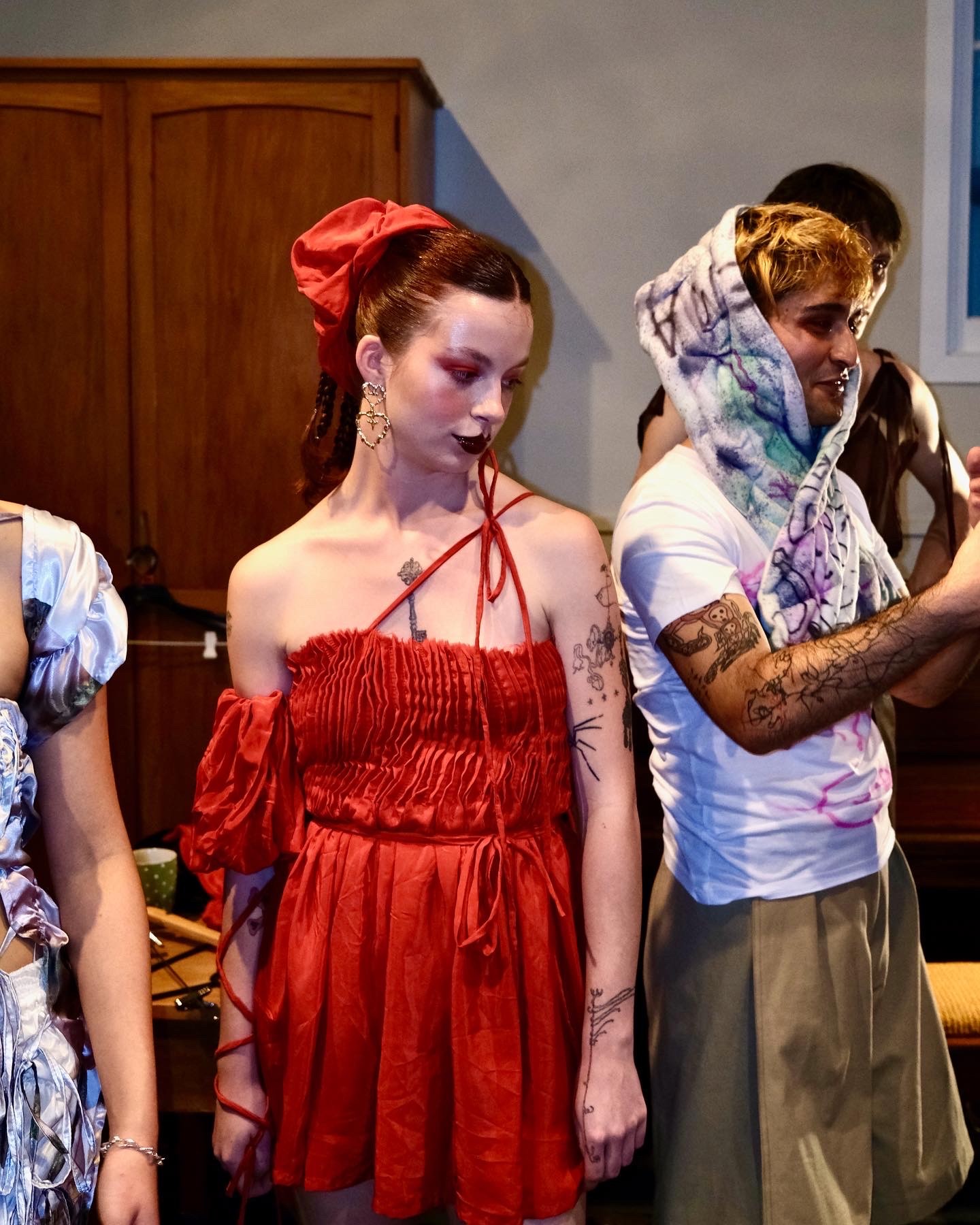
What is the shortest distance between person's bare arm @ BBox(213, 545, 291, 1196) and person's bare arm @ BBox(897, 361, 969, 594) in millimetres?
1128

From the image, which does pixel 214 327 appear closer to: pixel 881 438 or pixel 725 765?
pixel 881 438

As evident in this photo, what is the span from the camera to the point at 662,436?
82.3 inches

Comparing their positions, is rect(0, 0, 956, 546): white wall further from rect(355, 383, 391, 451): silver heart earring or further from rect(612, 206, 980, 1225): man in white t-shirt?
rect(355, 383, 391, 451): silver heart earring

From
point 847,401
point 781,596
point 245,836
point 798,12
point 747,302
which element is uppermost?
point 798,12

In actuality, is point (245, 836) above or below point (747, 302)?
below

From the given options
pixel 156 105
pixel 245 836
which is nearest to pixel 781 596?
pixel 245 836

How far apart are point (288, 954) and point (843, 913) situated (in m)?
0.57

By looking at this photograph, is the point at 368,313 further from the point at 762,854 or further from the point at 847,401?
the point at 762,854

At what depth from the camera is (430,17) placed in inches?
135

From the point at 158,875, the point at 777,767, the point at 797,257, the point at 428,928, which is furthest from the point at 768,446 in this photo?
the point at 158,875

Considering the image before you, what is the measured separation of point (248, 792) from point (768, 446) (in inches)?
25.9

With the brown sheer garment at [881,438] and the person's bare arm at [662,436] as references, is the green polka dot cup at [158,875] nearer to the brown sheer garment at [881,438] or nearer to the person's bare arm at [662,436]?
the person's bare arm at [662,436]

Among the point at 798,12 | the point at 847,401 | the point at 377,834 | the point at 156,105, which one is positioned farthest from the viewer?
the point at 798,12

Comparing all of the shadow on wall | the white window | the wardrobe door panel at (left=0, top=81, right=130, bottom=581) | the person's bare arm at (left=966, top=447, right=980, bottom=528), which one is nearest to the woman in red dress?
the person's bare arm at (left=966, top=447, right=980, bottom=528)
